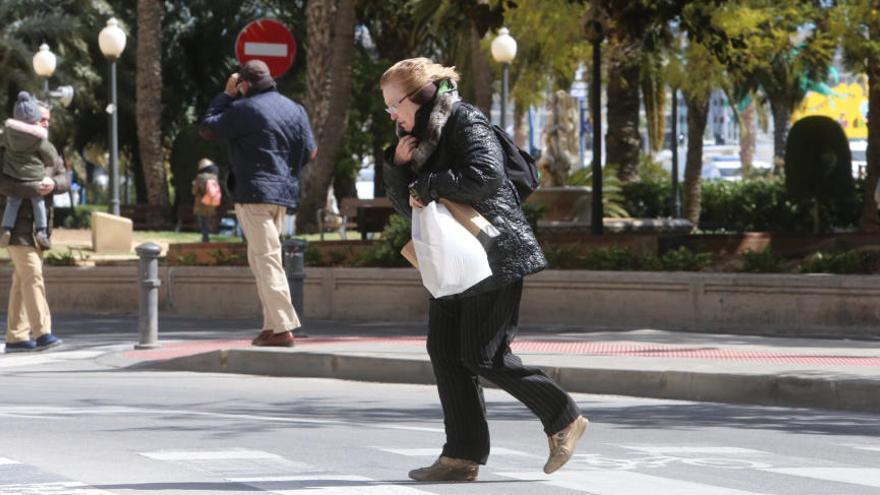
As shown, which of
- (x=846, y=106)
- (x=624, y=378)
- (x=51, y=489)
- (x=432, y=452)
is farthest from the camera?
(x=846, y=106)

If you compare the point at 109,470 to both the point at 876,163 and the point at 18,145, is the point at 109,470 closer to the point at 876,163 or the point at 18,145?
the point at 18,145

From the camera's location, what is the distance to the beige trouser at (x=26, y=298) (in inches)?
597

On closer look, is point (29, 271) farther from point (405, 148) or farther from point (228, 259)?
point (405, 148)

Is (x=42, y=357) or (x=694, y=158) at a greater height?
(x=694, y=158)

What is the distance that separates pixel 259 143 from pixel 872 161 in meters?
19.9

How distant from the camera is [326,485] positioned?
24.5ft

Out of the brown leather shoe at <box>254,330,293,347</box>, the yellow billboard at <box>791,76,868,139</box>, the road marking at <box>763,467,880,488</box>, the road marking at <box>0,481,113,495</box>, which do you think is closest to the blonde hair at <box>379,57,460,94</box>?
the road marking at <box>0,481,113,495</box>

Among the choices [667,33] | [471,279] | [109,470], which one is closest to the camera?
[471,279]

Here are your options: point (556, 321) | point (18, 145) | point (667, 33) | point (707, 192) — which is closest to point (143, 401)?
point (18, 145)

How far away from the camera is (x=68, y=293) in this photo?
68.4ft

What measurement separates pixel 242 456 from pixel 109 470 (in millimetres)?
723

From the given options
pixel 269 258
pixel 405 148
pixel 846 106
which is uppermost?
pixel 846 106

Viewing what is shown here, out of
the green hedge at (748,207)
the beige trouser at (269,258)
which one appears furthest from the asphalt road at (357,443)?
the green hedge at (748,207)

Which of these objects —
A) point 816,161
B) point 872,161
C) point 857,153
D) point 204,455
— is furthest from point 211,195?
point 857,153
